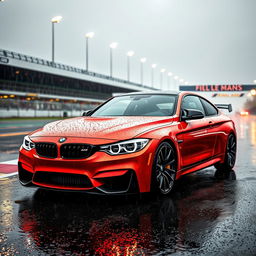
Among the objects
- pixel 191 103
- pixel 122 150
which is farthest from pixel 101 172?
pixel 191 103

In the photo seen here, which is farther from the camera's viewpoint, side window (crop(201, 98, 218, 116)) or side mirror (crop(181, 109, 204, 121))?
side window (crop(201, 98, 218, 116))

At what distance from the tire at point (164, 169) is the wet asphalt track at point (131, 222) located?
0.16 m

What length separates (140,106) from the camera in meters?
6.59

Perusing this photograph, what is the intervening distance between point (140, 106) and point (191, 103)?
929mm

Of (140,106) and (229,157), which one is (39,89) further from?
(140,106)

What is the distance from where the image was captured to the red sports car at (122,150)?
15.4 ft

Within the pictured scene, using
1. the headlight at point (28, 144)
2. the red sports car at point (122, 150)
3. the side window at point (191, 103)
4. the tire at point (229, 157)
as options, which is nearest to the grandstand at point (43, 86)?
the tire at point (229, 157)

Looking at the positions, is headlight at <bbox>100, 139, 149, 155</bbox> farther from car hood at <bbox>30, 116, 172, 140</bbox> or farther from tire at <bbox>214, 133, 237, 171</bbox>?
tire at <bbox>214, 133, 237, 171</bbox>

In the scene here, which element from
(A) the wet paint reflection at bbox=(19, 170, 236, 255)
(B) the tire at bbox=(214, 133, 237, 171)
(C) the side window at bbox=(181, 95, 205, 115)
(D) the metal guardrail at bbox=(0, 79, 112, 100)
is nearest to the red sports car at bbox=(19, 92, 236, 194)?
(C) the side window at bbox=(181, 95, 205, 115)

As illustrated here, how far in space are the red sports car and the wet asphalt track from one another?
0.90ft

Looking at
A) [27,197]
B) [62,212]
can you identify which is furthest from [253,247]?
[27,197]

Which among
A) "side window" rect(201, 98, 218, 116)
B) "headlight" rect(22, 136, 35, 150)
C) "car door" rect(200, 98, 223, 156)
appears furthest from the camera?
"side window" rect(201, 98, 218, 116)

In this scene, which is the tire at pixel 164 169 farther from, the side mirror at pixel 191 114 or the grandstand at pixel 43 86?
the grandstand at pixel 43 86

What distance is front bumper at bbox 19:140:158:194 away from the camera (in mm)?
4656
